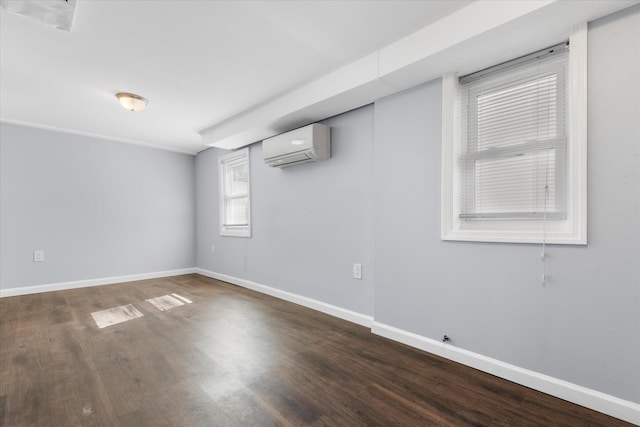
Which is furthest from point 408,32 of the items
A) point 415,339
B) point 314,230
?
point 415,339

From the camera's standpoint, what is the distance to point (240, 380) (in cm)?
174

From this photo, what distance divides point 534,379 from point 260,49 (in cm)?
277

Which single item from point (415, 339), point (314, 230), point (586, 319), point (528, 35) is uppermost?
point (528, 35)

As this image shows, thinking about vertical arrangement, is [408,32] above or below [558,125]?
above

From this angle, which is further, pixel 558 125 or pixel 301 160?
pixel 301 160

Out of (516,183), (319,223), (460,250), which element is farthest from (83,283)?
(516,183)

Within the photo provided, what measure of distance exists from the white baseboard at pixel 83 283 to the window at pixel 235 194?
4.27 feet

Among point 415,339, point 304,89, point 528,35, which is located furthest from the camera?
point 304,89

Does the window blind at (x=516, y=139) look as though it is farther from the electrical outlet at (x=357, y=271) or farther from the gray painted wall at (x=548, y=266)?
the electrical outlet at (x=357, y=271)

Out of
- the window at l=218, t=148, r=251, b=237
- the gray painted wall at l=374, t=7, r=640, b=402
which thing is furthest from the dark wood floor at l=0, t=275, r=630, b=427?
the window at l=218, t=148, r=251, b=237

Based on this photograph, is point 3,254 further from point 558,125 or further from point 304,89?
point 558,125

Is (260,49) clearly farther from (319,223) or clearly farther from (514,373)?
(514,373)

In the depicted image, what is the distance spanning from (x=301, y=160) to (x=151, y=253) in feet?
11.1

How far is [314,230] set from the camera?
3166 mm
